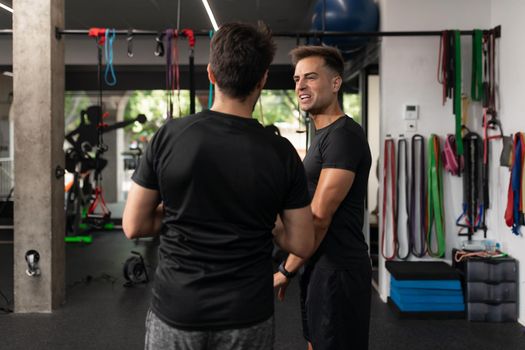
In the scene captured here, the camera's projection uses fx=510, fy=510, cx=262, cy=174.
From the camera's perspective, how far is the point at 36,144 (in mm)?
3604

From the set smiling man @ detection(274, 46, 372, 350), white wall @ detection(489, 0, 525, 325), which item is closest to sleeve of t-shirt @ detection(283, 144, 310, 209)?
smiling man @ detection(274, 46, 372, 350)

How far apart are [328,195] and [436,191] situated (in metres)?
2.46

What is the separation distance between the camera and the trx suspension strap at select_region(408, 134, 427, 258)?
3857 mm

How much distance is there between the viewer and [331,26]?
4047mm

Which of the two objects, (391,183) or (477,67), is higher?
(477,67)

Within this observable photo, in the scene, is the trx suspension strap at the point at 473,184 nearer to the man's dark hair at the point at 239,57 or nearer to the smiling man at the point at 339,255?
the smiling man at the point at 339,255

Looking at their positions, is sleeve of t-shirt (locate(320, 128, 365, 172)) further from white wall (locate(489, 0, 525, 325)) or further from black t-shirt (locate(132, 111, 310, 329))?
white wall (locate(489, 0, 525, 325))

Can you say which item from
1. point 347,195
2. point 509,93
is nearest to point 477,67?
point 509,93

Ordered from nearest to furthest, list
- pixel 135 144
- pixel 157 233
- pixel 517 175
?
pixel 157 233 < pixel 517 175 < pixel 135 144

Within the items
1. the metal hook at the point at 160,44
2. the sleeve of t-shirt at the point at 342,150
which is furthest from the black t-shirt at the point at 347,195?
the metal hook at the point at 160,44

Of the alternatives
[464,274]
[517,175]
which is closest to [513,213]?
[517,175]

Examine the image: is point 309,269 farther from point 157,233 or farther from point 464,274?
point 464,274

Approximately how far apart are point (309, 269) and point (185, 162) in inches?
32.7

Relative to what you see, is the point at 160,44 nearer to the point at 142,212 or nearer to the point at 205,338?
the point at 142,212
